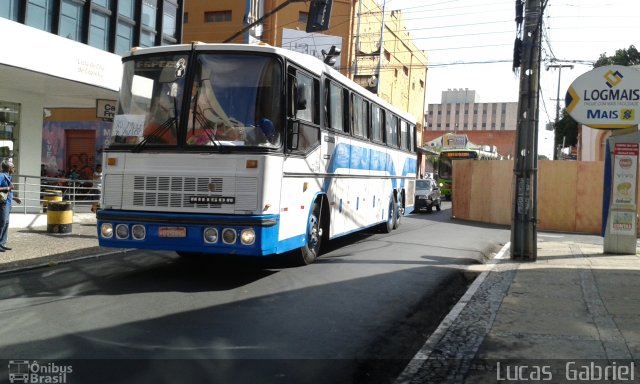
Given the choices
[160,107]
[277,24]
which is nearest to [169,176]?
[160,107]

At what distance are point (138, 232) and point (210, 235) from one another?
1067 millimetres

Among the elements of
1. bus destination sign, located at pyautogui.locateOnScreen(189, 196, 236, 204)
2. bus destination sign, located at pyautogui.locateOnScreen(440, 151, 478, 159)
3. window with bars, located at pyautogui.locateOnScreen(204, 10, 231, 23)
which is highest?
window with bars, located at pyautogui.locateOnScreen(204, 10, 231, 23)

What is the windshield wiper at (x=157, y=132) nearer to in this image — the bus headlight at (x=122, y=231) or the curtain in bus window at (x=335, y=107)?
the bus headlight at (x=122, y=231)

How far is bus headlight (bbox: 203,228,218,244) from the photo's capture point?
7445 mm

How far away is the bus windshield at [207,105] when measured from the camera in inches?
299

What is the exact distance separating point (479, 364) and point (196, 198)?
14.1 ft

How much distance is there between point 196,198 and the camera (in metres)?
7.58

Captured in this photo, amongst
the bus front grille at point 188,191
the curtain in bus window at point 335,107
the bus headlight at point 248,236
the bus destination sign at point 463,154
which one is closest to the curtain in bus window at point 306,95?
the curtain in bus window at point 335,107

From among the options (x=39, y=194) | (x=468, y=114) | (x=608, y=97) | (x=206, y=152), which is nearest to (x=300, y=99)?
(x=206, y=152)

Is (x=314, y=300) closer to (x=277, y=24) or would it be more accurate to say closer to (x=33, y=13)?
(x=33, y=13)

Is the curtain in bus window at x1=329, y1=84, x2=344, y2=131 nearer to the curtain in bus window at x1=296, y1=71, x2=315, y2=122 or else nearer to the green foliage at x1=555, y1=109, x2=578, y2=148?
the curtain in bus window at x1=296, y1=71, x2=315, y2=122

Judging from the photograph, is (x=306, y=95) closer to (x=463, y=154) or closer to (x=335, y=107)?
(x=335, y=107)

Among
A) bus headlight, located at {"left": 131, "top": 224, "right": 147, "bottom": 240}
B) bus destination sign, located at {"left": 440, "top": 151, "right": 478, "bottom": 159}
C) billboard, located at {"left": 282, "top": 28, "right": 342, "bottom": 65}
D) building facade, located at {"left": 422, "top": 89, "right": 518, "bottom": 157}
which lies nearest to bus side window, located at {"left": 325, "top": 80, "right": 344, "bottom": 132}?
bus headlight, located at {"left": 131, "top": 224, "right": 147, "bottom": 240}

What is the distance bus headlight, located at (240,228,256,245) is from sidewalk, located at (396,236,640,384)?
8.73 ft
